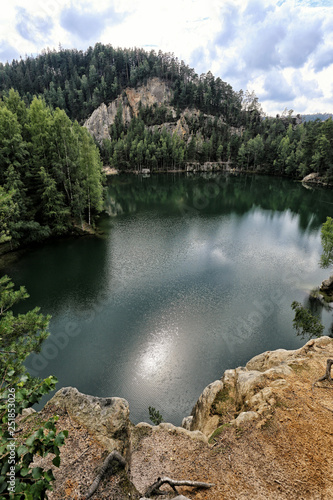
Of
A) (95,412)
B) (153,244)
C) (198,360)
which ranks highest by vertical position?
(95,412)

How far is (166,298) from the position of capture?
2358 centimetres

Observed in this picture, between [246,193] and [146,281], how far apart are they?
54.9 meters

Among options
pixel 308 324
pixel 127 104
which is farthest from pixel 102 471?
pixel 127 104

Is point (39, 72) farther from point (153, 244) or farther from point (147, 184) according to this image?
point (153, 244)

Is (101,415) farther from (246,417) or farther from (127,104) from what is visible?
(127,104)

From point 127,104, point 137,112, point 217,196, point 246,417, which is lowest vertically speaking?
point 246,417

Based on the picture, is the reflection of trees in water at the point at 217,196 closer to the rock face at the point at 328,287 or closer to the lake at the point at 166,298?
the lake at the point at 166,298

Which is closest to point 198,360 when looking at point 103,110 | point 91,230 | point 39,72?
point 91,230

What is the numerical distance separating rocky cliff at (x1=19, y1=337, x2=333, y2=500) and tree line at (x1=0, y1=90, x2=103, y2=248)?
27551mm

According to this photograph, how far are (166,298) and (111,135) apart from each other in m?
117

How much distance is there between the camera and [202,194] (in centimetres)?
6800

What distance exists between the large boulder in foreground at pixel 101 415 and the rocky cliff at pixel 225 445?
0.03 m

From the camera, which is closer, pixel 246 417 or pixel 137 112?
pixel 246 417

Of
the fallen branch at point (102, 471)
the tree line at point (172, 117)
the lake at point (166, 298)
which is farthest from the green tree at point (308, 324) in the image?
the tree line at point (172, 117)
